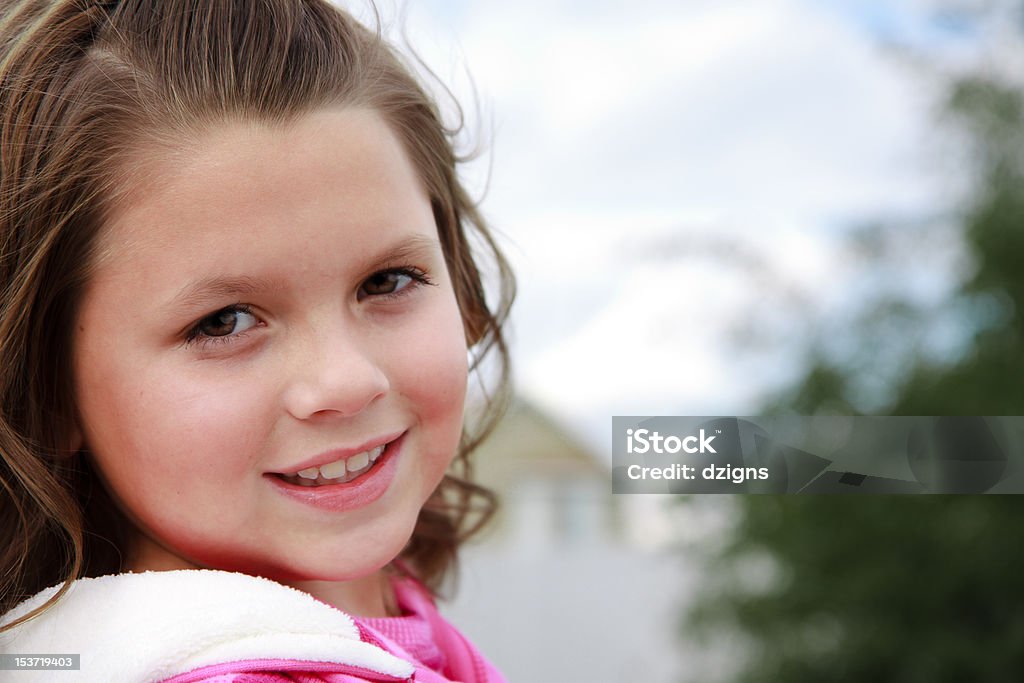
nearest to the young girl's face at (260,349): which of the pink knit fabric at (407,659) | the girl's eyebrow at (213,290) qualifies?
the girl's eyebrow at (213,290)

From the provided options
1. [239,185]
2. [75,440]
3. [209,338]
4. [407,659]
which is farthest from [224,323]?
[407,659]

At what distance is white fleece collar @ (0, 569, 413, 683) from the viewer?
883 mm

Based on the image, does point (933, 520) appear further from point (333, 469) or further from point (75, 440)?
point (75, 440)

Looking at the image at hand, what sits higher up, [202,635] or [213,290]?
[213,290]

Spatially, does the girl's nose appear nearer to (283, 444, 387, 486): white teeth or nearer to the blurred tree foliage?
(283, 444, 387, 486): white teeth

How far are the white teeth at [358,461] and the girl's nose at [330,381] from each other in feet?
0.23

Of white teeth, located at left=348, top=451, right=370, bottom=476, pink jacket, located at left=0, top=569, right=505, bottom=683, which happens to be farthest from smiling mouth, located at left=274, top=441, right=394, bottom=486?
pink jacket, located at left=0, top=569, right=505, bottom=683

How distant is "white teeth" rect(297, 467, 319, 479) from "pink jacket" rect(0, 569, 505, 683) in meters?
0.10

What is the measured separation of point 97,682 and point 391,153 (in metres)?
0.54

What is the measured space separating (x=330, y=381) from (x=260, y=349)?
7cm

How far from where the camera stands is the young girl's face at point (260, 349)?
3.06 feet

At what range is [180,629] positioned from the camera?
0.89 m

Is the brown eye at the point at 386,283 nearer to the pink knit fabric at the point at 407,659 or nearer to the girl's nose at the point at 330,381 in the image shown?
the girl's nose at the point at 330,381

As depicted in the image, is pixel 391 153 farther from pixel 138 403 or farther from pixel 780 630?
pixel 780 630
